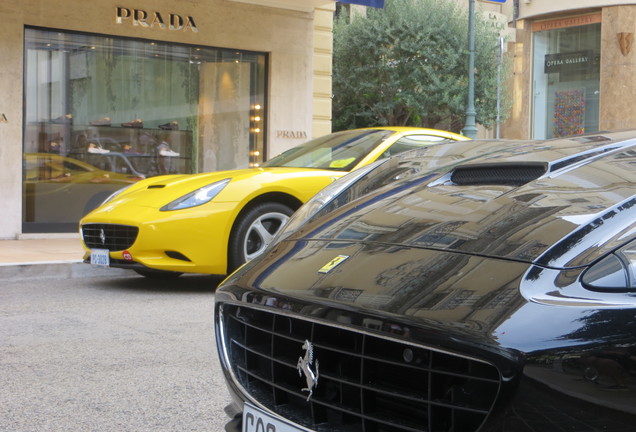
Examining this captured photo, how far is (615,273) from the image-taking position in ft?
5.64

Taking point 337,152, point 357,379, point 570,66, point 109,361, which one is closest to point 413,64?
point 570,66

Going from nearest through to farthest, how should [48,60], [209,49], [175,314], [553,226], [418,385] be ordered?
1. [418,385]
2. [553,226]
3. [175,314]
4. [48,60]
5. [209,49]

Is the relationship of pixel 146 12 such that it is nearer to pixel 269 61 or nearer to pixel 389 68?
pixel 269 61

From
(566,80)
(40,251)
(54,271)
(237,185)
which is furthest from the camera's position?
(566,80)

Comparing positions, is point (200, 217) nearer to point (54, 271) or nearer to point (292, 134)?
point (54, 271)

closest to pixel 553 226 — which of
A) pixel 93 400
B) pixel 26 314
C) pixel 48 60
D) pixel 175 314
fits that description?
pixel 93 400

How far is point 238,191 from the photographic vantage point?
693 centimetres

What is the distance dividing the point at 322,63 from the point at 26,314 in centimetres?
1080

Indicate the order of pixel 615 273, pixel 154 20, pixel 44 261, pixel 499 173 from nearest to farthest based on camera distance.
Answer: pixel 615 273 → pixel 499 173 → pixel 44 261 → pixel 154 20

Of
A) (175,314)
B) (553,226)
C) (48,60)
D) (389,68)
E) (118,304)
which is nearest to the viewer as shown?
(553,226)

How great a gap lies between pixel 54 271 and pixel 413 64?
49.3ft

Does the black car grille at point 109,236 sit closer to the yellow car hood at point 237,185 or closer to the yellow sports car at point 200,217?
the yellow sports car at point 200,217

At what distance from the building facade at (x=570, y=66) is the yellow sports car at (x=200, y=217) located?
22.0 metres

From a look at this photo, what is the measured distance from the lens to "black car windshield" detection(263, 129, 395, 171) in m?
7.53
